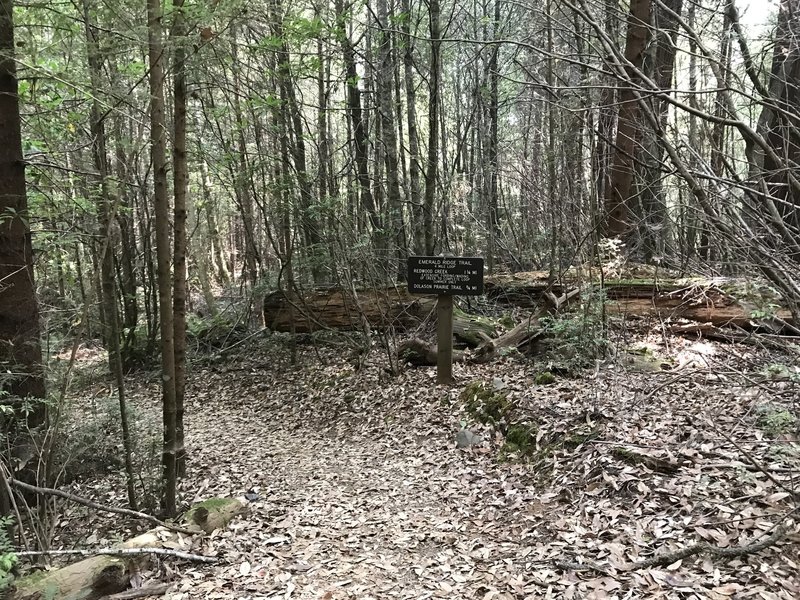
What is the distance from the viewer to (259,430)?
818 centimetres

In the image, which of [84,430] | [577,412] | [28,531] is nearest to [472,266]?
[577,412]

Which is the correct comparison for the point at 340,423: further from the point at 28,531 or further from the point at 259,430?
the point at 28,531

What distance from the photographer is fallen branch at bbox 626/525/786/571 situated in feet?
9.80

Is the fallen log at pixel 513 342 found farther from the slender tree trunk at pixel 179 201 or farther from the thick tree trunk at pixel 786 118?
the slender tree trunk at pixel 179 201

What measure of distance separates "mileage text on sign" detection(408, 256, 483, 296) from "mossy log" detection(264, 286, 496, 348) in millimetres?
1431

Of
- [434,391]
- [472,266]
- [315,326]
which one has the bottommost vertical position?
[434,391]

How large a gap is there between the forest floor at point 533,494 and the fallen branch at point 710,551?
0.06 feet

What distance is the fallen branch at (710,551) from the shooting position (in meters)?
2.99

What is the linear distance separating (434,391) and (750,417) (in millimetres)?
4097

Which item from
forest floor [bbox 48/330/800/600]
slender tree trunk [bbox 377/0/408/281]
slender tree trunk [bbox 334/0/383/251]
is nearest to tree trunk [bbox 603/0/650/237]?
forest floor [bbox 48/330/800/600]

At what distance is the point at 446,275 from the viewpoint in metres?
7.22

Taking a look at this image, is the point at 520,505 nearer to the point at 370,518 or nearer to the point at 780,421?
the point at 370,518

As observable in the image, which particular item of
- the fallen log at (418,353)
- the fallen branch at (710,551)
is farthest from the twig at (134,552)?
the fallen log at (418,353)

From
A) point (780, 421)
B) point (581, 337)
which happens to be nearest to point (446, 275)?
point (581, 337)
